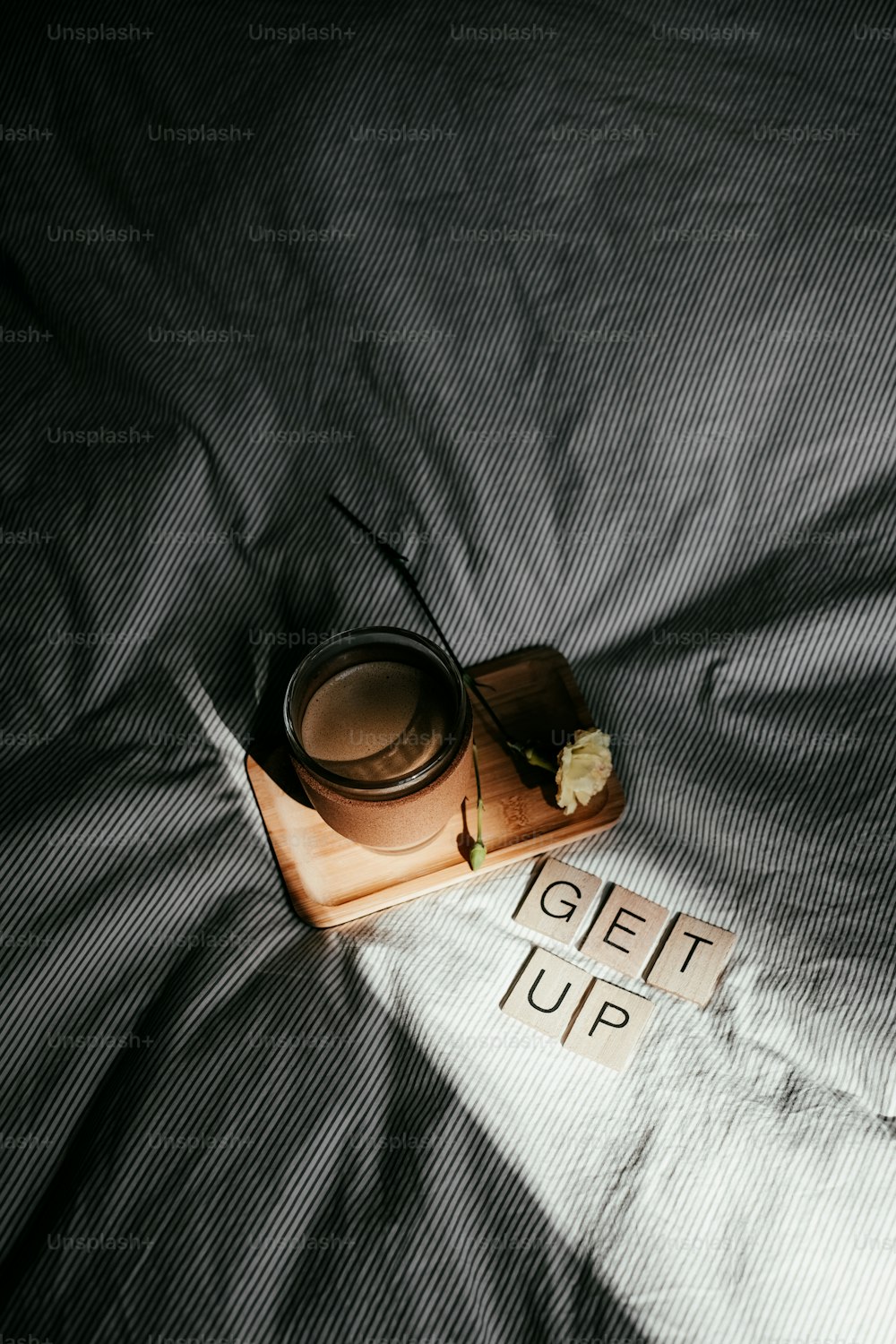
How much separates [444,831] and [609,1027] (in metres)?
0.21

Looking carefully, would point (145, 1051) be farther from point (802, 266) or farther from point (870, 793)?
point (802, 266)

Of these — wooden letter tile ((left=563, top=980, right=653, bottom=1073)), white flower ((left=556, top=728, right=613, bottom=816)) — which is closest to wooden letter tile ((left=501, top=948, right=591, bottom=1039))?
wooden letter tile ((left=563, top=980, right=653, bottom=1073))

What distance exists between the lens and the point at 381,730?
73 centimetres

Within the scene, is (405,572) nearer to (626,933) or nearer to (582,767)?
(582,767)

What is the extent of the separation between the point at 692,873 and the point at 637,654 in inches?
8.6

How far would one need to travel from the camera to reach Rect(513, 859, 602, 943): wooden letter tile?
768 millimetres

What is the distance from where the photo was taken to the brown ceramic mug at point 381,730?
69 centimetres

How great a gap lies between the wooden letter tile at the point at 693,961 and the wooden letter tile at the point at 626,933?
0.01 meters

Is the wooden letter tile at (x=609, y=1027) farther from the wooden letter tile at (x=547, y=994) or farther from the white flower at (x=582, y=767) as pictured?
the white flower at (x=582, y=767)

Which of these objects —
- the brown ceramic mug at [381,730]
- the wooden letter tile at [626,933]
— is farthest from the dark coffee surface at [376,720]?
the wooden letter tile at [626,933]

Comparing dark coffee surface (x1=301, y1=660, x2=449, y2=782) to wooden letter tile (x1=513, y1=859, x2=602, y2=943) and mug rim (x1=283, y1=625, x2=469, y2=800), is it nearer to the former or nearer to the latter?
mug rim (x1=283, y1=625, x2=469, y2=800)

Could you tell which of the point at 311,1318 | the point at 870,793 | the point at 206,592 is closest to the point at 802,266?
the point at 870,793

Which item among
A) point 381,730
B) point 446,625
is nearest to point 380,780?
point 381,730

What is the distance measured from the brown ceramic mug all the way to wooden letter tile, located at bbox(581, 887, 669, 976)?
6.4 inches
